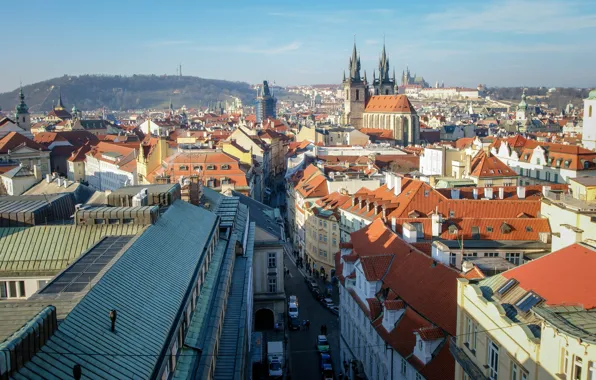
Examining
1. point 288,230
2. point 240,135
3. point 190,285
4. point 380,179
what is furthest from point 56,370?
point 240,135

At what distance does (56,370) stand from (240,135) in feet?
318

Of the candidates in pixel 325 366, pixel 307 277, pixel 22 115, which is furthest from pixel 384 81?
pixel 325 366

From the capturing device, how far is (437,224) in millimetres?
42188

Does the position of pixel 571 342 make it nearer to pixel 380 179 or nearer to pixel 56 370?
pixel 56 370

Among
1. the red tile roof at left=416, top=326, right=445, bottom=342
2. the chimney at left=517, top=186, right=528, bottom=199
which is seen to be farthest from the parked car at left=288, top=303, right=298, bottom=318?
the red tile roof at left=416, top=326, right=445, bottom=342

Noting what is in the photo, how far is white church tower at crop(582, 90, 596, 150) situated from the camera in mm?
85250

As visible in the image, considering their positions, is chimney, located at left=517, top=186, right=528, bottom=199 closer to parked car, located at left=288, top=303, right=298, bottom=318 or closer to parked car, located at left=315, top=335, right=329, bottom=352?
parked car, located at left=288, top=303, right=298, bottom=318

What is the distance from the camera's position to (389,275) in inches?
1332

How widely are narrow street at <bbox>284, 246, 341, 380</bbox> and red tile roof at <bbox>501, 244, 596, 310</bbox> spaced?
18.8 meters

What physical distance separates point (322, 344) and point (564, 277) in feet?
73.2

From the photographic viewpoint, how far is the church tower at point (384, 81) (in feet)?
604

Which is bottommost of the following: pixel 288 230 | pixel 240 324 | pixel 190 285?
pixel 288 230

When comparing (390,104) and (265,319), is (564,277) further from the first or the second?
(390,104)

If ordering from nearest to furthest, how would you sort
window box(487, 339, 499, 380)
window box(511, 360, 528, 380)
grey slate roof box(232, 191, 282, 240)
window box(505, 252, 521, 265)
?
window box(511, 360, 528, 380) → window box(487, 339, 499, 380) → window box(505, 252, 521, 265) → grey slate roof box(232, 191, 282, 240)
